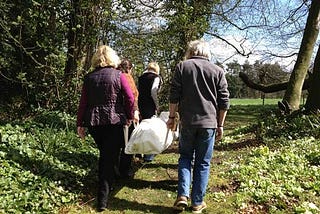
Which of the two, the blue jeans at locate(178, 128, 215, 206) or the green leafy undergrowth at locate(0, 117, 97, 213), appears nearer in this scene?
the green leafy undergrowth at locate(0, 117, 97, 213)

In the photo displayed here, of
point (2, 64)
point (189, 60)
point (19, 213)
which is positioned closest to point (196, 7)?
point (2, 64)

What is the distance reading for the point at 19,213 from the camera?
443cm

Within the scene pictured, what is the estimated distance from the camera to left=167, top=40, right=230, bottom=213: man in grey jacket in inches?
191

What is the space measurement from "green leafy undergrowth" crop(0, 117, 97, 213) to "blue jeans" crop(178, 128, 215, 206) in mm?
1481

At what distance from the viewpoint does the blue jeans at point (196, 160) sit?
486 cm

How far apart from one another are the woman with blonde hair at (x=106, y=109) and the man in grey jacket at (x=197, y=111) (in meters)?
0.70

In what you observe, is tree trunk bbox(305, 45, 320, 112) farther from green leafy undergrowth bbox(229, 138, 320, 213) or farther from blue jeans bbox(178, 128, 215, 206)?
blue jeans bbox(178, 128, 215, 206)

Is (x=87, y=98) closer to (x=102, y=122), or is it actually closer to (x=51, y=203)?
(x=102, y=122)

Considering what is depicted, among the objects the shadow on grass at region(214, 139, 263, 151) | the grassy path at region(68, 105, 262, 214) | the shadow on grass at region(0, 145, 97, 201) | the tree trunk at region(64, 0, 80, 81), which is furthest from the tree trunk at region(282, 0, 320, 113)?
the shadow on grass at region(0, 145, 97, 201)

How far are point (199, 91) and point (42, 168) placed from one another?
256 centimetres

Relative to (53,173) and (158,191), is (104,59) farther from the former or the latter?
(158,191)

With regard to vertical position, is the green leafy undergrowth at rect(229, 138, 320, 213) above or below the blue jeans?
below

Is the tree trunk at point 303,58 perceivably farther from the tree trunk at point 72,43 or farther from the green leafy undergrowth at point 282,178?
the tree trunk at point 72,43

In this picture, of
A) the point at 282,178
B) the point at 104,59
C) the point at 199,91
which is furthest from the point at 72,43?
the point at 282,178
